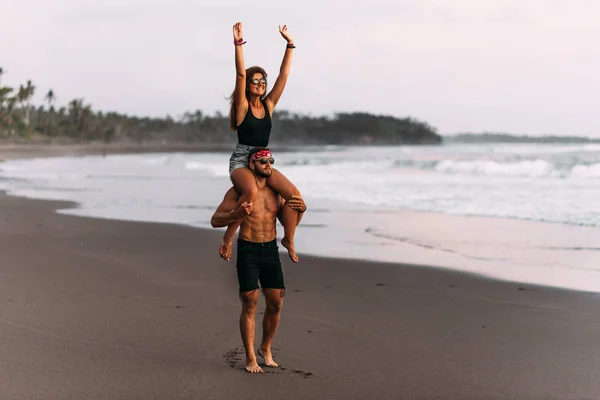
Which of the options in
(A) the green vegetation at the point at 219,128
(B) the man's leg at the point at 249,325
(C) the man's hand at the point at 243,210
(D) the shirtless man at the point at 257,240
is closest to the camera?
(C) the man's hand at the point at 243,210

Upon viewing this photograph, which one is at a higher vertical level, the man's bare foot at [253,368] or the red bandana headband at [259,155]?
the red bandana headband at [259,155]

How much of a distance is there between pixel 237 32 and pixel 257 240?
1.22 metres

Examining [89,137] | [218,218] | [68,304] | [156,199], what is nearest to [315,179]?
[156,199]

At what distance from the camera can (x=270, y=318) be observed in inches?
191

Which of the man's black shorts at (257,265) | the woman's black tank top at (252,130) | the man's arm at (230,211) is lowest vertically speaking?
the man's black shorts at (257,265)

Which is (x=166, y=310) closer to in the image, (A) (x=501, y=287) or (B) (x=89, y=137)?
(A) (x=501, y=287)

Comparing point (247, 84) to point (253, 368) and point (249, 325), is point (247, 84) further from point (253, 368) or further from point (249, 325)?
point (253, 368)

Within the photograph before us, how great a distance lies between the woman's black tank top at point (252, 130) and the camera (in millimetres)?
4598

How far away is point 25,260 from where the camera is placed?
887 cm

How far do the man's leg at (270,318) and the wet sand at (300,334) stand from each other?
0.48ft

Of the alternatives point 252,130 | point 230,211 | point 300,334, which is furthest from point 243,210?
point 300,334

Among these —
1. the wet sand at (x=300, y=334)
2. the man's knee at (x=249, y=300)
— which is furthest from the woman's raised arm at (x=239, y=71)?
the wet sand at (x=300, y=334)

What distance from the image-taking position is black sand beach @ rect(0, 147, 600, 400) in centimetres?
446

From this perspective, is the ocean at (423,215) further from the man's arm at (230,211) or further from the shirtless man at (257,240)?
the man's arm at (230,211)
